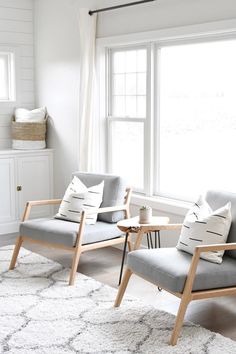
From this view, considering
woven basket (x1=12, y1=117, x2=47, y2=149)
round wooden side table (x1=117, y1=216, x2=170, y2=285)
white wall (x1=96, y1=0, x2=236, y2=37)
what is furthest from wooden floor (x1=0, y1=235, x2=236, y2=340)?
white wall (x1=96, y1=0, x2=236, y2=37)

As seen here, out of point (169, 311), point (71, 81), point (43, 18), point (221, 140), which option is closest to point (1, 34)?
point (43, 18)

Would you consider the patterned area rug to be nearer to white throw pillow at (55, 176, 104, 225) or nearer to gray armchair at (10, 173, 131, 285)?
gray armchair at (10, 173, 131, 285)

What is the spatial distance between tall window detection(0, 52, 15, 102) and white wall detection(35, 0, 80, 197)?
11.0 inches

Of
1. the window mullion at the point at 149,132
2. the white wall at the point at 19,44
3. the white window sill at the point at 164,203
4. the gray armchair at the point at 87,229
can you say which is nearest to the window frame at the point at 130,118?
the window mullion at the point at 149,132

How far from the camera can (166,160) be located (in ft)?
16.5

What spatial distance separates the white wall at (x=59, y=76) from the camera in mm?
5793

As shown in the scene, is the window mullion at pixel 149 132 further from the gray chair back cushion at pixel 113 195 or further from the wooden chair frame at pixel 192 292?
the wooden chair frame at pixel 192 292

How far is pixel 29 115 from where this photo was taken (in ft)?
20.3

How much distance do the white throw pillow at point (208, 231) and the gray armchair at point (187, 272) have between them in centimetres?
5

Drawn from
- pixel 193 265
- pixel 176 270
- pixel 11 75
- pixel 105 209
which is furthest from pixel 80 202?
pixel 11 75

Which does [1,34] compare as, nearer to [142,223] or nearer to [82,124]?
[82,124]

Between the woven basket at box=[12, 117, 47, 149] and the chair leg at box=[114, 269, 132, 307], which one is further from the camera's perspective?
the woven basket at box=[12, 117, 47, 149]

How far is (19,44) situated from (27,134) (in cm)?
102

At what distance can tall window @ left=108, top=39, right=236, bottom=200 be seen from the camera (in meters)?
4.43
